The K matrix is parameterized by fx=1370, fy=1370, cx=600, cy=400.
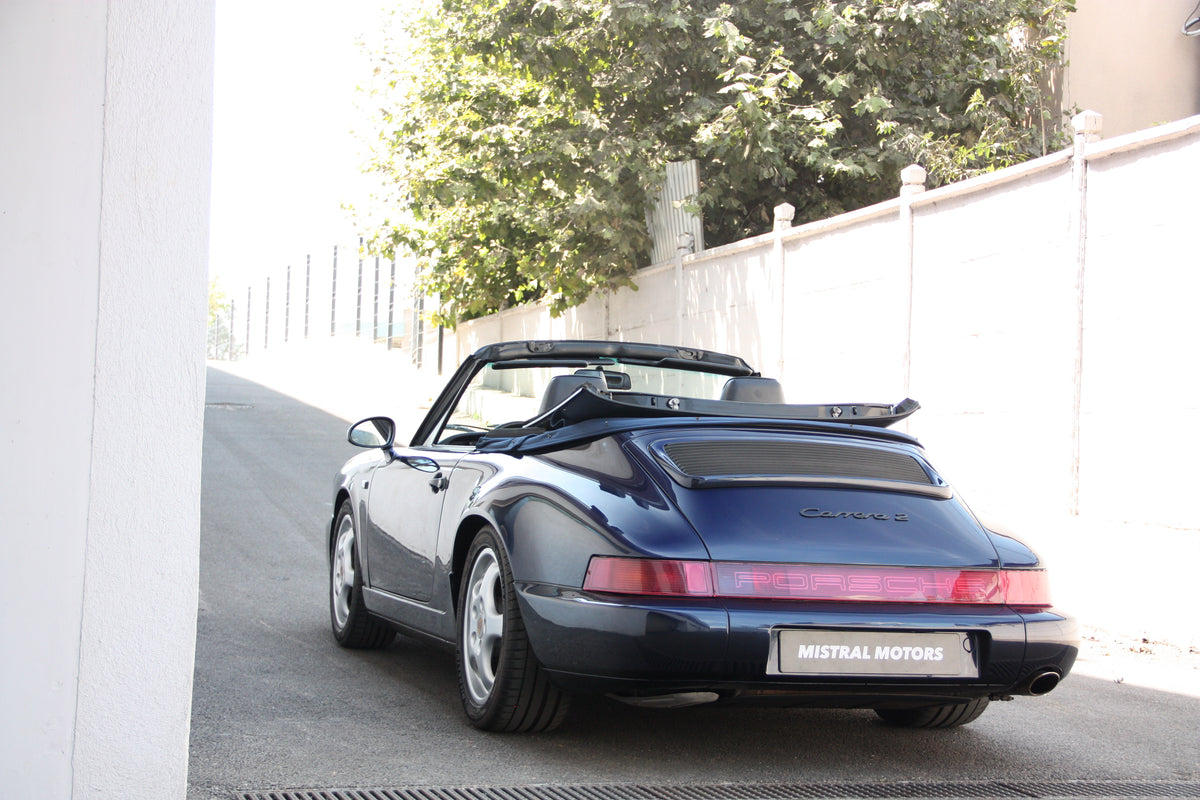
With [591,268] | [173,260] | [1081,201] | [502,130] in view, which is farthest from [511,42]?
[173,260]

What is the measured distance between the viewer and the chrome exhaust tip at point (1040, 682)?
4.28 m

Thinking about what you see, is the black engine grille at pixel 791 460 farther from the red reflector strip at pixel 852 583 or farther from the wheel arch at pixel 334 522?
the wheel arch at pixel 334 522

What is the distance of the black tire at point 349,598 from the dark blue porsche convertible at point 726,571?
1.29m

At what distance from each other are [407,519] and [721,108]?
36.8 ft

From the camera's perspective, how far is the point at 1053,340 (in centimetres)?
884

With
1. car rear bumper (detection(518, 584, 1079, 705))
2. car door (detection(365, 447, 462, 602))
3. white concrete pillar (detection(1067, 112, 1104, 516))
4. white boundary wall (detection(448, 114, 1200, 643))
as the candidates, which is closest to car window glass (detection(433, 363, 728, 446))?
car door (detection(365, 447, 462, 602))

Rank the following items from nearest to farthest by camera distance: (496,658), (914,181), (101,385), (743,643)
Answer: (101,385) → (743,643) → (496,658) → (914,181)

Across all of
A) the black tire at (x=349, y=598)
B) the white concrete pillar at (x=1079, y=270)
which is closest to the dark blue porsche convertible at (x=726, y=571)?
the black tire at (x=349, y=598)

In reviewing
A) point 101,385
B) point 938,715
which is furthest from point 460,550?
point 101,385

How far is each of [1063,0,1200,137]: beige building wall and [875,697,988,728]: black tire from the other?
13064 millimetres

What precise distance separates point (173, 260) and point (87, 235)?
20 cm

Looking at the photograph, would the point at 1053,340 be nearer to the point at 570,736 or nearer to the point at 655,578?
the point at 570,736

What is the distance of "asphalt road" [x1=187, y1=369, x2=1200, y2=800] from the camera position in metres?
4.23

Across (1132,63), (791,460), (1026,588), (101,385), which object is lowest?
(1026,588)
